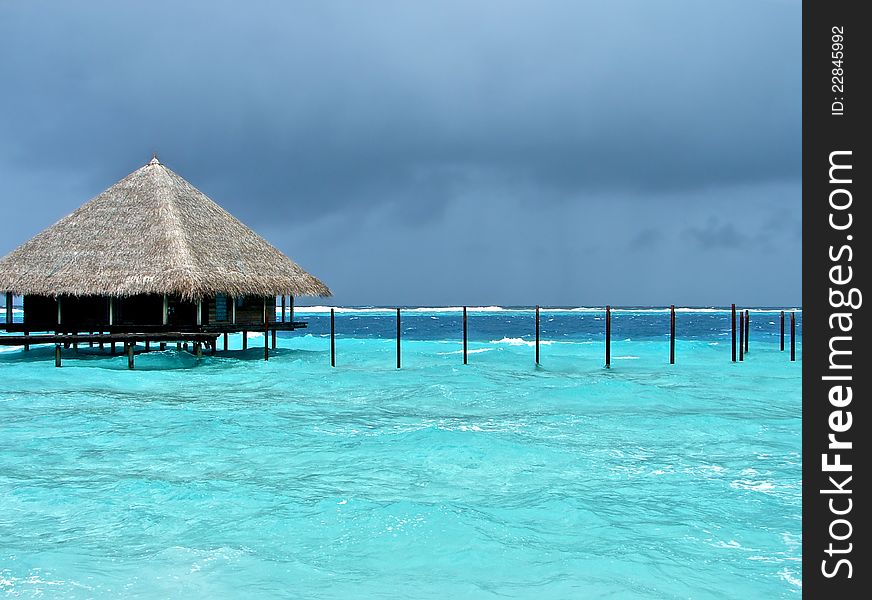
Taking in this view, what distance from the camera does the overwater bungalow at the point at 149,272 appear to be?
25.0m

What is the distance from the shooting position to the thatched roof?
2484 cm

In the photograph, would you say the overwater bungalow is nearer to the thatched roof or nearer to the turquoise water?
the thatched roof

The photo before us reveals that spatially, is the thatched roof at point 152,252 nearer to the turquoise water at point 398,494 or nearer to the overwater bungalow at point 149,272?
→ the overwater bungalow at point 149,272

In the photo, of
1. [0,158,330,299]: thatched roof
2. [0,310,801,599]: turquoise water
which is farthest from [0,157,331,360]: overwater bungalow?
[0,310,801,599]: turquoise water

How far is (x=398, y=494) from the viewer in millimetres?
10086

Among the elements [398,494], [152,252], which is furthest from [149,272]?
[398,494]

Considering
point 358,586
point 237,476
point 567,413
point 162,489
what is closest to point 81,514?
point 162,489

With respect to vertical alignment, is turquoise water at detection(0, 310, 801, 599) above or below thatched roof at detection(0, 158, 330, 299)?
below

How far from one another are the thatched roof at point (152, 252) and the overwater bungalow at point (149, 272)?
4cm

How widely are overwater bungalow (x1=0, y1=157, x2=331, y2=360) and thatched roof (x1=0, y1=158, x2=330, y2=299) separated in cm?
4

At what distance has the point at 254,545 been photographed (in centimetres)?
802

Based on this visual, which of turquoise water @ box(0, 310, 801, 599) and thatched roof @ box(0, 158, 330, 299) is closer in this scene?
turquoise water @ box(0, 310, 801, 599)

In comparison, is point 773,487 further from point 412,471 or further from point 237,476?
point 237,476

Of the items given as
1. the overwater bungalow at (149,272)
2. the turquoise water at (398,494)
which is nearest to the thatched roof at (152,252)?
the overwater bungalow at (149,272)
